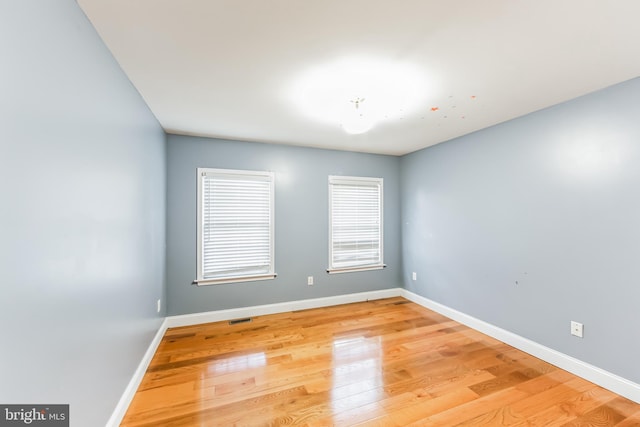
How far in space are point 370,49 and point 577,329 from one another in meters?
2.81

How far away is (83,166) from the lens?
4.25 ft

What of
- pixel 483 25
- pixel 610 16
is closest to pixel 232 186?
pixel 483 25

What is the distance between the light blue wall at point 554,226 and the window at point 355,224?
100 centimetres

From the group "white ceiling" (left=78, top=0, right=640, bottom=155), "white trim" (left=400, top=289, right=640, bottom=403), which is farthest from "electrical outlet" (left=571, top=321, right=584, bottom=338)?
"white ceiling" (left=78, top=0, right=640, bottom=155)

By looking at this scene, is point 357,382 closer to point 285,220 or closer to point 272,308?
point 272,308

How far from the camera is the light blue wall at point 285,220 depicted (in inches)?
128

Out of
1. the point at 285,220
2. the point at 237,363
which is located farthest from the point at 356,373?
the point at 285,220

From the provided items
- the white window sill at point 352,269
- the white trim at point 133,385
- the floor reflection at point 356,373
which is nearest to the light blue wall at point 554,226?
the white window sill at point 352,269

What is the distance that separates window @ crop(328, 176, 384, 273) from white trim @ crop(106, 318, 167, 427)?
2.29 m

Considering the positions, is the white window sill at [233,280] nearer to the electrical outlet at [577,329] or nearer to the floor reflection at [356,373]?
the floor reflection at [356,373]

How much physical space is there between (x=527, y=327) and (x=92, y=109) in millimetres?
3855

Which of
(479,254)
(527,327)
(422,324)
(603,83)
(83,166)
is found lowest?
(422,324)

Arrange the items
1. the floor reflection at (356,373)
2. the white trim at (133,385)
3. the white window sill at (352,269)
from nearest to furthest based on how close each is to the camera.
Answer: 1. the white trim at (133,385)
2. the floor reflection at (356,373)
3. the white window sill at (352,269)

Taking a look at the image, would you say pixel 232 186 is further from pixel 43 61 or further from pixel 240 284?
pixel 43 61
